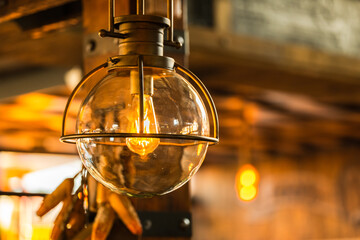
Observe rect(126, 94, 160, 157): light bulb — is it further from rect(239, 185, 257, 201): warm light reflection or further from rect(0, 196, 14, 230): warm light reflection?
rect(239, 185, 257, 201): warm light reflection

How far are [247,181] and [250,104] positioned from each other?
0.92 meters

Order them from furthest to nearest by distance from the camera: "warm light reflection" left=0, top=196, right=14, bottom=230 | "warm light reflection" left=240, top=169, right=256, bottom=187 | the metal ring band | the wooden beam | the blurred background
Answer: "warm light reflection" left=240, top=169, right=256, bottom=187
the blurred background
the wooden beam
"warm light reflection" left=0, top=196, right=14, bottom=230
the metal ring band

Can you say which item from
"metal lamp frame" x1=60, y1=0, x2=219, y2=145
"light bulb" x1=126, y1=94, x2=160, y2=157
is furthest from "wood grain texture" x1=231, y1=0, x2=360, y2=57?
"light bulb" x1=126, y1=94, x2=160, y2=157

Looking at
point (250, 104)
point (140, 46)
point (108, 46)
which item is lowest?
point (140, 46)

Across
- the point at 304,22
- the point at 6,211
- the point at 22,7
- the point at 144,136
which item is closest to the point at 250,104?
the point at 304,22

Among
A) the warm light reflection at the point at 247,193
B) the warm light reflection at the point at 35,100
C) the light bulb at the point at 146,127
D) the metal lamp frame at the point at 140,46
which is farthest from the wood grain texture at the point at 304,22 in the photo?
the light bulb at the point at 146,127

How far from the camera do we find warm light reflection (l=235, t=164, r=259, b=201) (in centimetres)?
596

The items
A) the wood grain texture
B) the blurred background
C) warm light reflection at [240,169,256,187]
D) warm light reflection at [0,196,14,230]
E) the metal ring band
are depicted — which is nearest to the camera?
the metal ring band

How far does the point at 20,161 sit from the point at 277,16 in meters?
5.31

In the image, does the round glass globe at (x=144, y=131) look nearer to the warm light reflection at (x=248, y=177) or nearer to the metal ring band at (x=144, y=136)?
the metal ring band at (x=144, y=136)

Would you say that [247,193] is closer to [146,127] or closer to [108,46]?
[108,46]

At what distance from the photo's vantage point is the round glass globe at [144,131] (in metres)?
0.92

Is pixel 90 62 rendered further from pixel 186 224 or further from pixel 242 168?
pixel 242 168

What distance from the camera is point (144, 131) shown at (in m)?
0.90
